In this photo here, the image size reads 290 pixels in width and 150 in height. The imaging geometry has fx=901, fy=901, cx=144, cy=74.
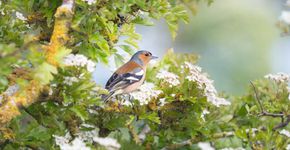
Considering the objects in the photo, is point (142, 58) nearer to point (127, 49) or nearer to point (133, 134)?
point (133, 134)

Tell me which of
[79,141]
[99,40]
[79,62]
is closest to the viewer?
[79,141]

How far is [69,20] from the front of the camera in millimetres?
5125

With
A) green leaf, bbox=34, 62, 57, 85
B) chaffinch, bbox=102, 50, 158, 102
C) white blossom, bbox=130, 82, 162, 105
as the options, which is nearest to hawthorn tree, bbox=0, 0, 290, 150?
white blossom, bbox=130, 82, 162, 105

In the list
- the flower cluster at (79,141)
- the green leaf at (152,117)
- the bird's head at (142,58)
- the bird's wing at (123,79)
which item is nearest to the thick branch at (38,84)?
the flower cluster at (79,141)

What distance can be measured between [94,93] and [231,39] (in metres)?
10.8

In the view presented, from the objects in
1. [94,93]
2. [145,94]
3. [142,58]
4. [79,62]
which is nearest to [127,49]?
[145,94]

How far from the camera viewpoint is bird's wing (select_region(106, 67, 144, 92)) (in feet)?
19.9

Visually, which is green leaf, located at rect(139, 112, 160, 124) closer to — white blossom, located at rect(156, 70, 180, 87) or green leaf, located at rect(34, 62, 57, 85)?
white blossom, located at rect(156, 70, 180, 87)

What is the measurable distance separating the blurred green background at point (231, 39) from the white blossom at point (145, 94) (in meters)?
8.18

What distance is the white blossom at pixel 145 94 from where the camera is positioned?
5.42 meters

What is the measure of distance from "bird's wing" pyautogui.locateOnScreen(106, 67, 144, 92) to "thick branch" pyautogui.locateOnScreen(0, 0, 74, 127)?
975 mm

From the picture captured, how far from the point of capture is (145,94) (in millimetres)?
5469

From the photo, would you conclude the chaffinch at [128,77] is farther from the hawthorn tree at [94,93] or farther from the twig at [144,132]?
the twig at [144,132]

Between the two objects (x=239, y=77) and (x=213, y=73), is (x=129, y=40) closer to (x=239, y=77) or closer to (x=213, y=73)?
(x=239, y=77)
